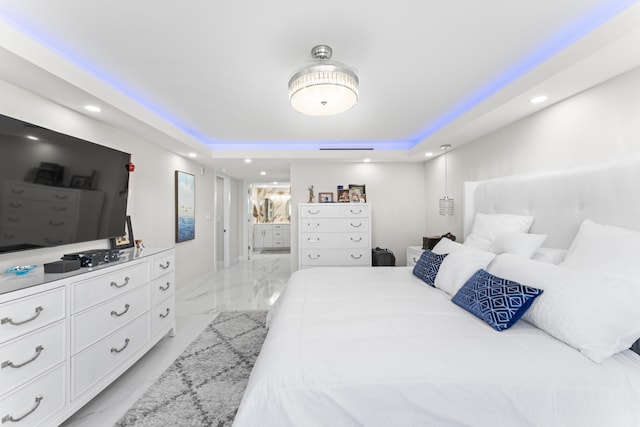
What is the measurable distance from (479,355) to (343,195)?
401cm

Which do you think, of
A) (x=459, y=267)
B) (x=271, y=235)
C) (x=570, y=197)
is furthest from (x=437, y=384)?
(x=271, y=235)

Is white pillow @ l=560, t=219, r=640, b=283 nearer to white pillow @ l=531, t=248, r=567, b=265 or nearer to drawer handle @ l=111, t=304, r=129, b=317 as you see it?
white pillow @ l=531, t=248, r=567, b=265

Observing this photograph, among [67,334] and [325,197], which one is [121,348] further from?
[325,197]

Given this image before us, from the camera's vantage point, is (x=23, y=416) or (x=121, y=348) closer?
(x=23, y=416)

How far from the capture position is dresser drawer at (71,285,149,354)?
5.51 ft

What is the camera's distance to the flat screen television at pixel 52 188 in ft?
5.53

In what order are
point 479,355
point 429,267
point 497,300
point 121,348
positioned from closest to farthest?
point 479,355
point 497,300
point 121,348
point 429,267

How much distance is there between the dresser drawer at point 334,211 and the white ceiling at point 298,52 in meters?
1.92

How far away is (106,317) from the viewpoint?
191 centimetres

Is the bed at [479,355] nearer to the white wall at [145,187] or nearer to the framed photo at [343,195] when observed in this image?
the white wall at [145,187]

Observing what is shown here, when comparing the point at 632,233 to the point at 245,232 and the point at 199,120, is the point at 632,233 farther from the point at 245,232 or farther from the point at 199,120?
the point at 245,232

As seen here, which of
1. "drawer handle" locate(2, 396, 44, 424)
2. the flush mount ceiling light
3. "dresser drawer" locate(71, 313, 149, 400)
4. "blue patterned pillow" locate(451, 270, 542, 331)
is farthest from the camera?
the flush mount ceiling light

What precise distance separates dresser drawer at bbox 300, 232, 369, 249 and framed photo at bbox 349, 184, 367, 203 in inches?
27.2

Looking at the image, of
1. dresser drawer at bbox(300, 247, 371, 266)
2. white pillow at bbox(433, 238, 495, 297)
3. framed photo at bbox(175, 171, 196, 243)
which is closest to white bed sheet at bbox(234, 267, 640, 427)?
white pillow at bbox(433, 238, 495, 297)
